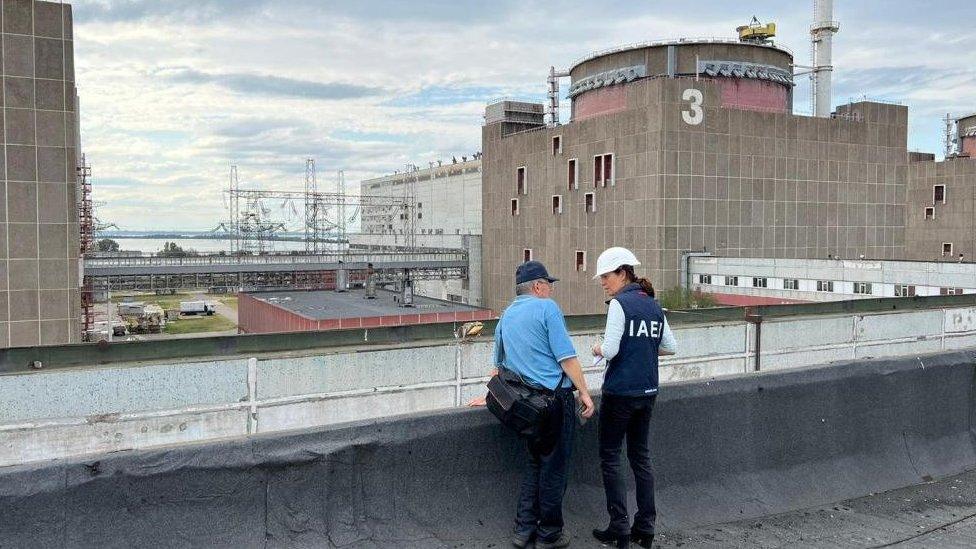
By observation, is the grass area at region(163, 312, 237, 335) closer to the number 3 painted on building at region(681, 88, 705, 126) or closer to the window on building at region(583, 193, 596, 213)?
the window on building at region(583, 193, 596, 213)

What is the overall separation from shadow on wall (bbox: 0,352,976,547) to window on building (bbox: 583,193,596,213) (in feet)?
142

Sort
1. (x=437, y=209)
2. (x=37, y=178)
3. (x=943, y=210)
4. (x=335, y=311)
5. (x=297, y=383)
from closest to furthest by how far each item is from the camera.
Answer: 1. (x=297, y=383)
2. (x=37, y=178)
3. (x=335, y=311)
4. (x=943, y=210)
5. (x=437, y=209)

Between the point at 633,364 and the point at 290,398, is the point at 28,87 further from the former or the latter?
the point at 633,364

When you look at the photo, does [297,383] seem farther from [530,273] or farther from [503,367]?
[530,273]

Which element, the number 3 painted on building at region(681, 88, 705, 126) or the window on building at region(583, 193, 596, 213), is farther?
the window on building at region(583, 193, 596, 213)

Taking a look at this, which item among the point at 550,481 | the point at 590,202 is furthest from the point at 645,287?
the point at 590,202

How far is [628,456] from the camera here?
4.93 m

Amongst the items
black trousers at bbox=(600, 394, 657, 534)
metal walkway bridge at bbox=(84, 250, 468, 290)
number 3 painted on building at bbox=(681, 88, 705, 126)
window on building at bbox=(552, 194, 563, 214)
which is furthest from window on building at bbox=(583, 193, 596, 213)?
black trousers at bbox=(600, 394, 657, 534)

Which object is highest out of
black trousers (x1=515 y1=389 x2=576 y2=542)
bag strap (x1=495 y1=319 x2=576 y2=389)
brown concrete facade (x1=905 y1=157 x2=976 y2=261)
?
brown concrete facade (x1=905 y1=157 x2=976 y2=261)

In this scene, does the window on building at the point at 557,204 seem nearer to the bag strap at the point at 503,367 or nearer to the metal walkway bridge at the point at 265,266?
the metal walkway bridge at the point at 265,266

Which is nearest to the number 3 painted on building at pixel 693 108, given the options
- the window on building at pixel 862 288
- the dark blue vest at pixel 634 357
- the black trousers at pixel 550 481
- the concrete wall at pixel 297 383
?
the window on building at pixel 862 288

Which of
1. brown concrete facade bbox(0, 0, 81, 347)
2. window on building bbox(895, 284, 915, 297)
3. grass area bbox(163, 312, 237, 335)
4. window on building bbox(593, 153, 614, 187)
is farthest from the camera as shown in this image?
grass area bbox(163, 312, 237, 335)

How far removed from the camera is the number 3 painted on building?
148 feet

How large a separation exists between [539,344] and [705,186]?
43849 mm
